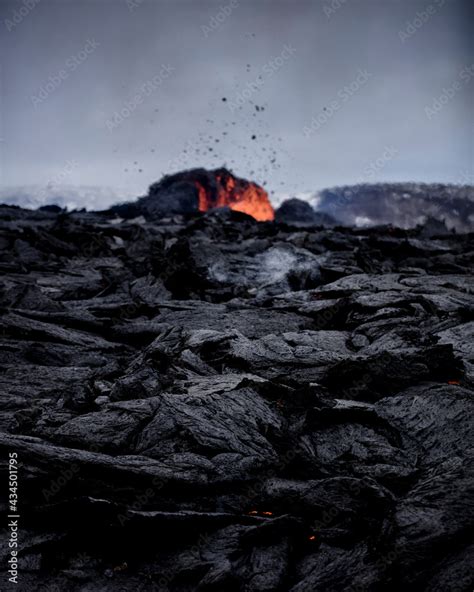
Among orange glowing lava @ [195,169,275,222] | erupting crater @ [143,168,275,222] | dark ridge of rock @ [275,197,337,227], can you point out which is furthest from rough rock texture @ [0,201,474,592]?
orange glowing lava @ [195,169,275,222]

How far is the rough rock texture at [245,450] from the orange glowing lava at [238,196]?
69.7m

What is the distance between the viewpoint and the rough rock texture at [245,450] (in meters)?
4.14

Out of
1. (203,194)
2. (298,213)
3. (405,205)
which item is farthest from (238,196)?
(405,205)

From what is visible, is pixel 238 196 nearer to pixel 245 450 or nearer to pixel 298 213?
pixel 298 213

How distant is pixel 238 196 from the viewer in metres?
82.2

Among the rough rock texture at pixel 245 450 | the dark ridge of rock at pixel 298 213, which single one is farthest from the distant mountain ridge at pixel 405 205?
the rough rock texture at pixel 245 450

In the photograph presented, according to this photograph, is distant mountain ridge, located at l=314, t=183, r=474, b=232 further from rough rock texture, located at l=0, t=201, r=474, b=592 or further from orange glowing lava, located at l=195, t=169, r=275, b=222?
→ rough rock texture, located at l=0, t=201, r=474, b=592

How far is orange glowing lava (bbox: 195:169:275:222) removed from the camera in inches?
3051

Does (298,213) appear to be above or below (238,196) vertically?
below

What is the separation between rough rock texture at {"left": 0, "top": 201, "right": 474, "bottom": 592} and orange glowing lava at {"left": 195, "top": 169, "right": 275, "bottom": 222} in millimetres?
69716

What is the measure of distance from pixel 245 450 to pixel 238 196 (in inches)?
3189

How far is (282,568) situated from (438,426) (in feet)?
11.2

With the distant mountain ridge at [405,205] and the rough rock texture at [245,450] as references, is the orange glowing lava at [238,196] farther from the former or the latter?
the rough rock texture at [245,450]

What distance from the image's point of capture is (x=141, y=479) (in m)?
4.93
